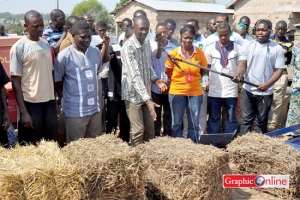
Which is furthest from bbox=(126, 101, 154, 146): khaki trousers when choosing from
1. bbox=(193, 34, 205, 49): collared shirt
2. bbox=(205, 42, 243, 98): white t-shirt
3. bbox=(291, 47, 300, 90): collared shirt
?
bbox=(193, 34, 205, 49): collared shirt

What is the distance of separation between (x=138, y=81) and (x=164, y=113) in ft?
5.61

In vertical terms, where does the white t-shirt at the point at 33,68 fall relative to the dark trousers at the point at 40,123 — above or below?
above

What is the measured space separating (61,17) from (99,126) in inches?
96.3

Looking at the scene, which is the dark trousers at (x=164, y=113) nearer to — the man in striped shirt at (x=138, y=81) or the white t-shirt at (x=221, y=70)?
the white t-shirt at (x=221, y=70)

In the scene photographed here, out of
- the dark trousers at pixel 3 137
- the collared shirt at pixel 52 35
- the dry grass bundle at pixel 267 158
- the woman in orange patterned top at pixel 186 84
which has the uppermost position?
the collared shirt at pixel 52 35

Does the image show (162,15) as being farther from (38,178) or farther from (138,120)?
(38,178)

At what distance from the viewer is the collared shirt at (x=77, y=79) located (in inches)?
185

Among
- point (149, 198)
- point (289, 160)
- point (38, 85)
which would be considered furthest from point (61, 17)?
point (289, 160)

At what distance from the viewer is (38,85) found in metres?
4.66

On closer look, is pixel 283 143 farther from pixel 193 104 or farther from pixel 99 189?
pixel 99 189

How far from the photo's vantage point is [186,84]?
233 inches

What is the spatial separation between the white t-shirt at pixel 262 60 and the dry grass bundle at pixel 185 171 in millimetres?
2446

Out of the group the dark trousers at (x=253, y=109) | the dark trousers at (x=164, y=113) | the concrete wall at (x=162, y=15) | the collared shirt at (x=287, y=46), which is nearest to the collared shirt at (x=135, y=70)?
the dark trousers at (x=164, y=113)

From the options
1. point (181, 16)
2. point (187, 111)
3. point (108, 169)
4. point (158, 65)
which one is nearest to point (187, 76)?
point (187, 111)
